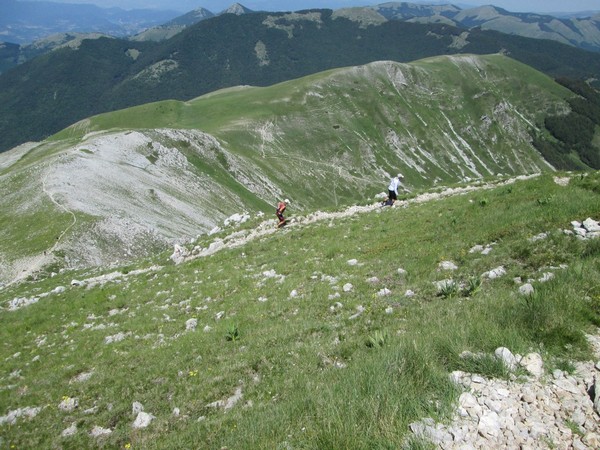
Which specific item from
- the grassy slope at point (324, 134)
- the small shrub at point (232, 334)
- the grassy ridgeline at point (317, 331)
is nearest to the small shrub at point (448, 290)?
the grassy ridgeline at point (317, 331)

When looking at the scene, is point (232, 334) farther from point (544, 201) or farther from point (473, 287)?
point (544, 201)

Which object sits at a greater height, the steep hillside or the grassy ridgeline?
the grassy ridgeline

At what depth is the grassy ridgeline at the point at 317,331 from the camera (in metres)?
6.63

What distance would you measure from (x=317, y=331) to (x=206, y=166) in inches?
3638

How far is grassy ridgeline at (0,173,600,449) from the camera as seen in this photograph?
6633mm

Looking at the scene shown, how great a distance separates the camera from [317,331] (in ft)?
37.5

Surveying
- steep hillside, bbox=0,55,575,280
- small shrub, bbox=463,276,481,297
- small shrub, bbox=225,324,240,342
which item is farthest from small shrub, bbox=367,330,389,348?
steep hillside, bbox=0,55,575,280

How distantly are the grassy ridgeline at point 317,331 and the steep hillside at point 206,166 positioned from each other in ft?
75.4

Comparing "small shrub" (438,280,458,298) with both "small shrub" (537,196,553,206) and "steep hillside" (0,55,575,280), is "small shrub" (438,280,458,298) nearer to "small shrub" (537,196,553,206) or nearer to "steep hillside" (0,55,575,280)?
"small shrub" (537,196,553,206)

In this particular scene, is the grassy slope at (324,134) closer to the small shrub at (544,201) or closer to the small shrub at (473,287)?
the small shrub at (544,201)

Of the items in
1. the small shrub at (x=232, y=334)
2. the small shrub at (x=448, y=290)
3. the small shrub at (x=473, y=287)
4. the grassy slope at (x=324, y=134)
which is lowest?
the grassy slope at (x=324, y=134)

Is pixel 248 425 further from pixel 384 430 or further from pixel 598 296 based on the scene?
pixel 598 296

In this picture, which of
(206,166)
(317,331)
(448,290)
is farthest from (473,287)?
(206,166)

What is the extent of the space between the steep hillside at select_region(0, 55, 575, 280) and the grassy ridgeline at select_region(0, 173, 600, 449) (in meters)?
23.0
